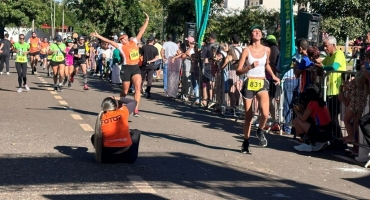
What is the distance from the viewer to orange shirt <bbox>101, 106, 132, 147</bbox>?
8.88 meters

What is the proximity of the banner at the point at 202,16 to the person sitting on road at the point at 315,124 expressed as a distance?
341 inches

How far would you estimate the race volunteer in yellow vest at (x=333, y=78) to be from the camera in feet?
37.2

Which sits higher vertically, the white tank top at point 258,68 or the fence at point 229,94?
the white tank top at point 258,68

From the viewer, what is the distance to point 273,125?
13.4 metres

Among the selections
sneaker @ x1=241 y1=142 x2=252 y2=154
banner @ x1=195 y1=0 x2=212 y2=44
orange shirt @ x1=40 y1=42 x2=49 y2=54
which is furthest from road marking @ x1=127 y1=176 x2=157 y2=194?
orange shirt @ x1=40 y1=42 x2=49 y2=54

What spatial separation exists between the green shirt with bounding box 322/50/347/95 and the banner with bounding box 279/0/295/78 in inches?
46.3

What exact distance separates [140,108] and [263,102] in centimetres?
690

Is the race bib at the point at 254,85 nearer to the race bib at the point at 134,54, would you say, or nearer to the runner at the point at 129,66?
the runner at the point at 129,66

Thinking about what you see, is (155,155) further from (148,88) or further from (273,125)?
(148,88)

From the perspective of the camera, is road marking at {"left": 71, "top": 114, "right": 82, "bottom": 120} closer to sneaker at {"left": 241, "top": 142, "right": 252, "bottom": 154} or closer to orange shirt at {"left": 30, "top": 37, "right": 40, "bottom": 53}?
→ sneaker at {"left": 241, "top": 142, "right": 252, "bottom": 154}

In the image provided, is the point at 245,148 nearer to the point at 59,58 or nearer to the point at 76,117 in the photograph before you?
the point at 76,117

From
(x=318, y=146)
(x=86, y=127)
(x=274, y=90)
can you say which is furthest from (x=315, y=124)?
(x=86, y=127)

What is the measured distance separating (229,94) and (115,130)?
7.43 metres

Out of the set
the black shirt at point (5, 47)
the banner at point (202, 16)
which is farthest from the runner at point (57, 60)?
the black shirt at point (5, 47)
